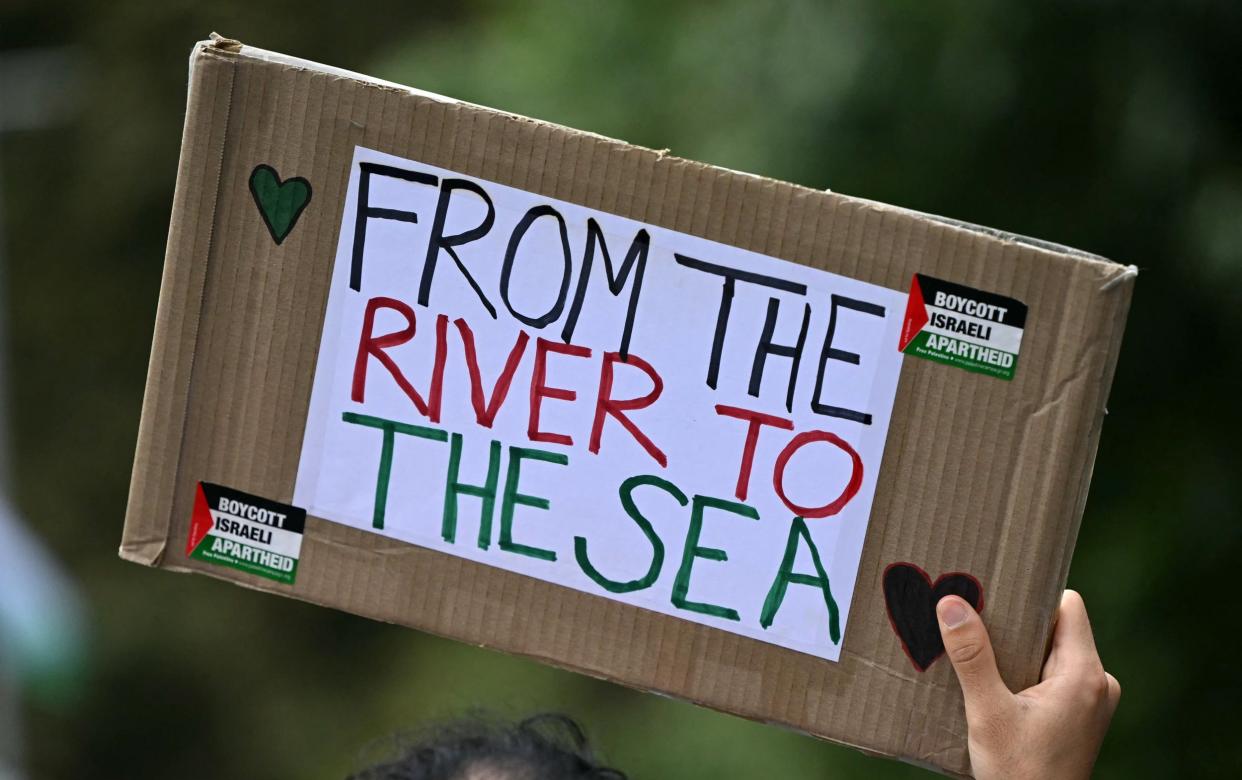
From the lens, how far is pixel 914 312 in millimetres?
1023

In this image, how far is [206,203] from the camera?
104 cm

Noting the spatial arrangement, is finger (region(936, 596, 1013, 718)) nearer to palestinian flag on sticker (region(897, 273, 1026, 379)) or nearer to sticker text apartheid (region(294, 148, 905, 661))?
sticker text apartheid (region(294, 148, 905, 661))

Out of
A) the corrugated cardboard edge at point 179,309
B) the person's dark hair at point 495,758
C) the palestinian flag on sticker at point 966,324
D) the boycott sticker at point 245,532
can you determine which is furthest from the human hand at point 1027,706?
the corrugated cardboard edge at point 179,309

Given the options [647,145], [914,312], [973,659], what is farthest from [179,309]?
[647,145]

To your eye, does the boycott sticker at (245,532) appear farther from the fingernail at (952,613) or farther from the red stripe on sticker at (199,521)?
the fingernail at (952,613)

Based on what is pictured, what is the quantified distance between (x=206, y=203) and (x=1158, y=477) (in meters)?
1.60

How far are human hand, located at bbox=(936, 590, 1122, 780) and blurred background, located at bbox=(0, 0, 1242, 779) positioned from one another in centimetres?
101

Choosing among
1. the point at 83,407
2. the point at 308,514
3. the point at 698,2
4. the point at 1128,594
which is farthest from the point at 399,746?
the point at 83,407

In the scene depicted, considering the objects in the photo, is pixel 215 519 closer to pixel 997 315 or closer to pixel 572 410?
Result: pixel 572 410

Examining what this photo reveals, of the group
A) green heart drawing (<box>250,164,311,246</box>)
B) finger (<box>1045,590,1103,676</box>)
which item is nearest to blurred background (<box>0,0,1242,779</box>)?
finger (<box>1045,590,1103,676</box>)

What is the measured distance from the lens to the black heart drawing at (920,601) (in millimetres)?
1037

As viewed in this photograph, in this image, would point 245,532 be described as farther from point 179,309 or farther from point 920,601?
point 920,601

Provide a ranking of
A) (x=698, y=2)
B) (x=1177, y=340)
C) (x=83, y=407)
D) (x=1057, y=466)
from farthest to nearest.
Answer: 1. (x=83, y=407)
2. (x=698, y=2)
3. (x=1177, y=340)
4. (x=1057, y=466)

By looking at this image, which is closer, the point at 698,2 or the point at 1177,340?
the point at 1177,340
